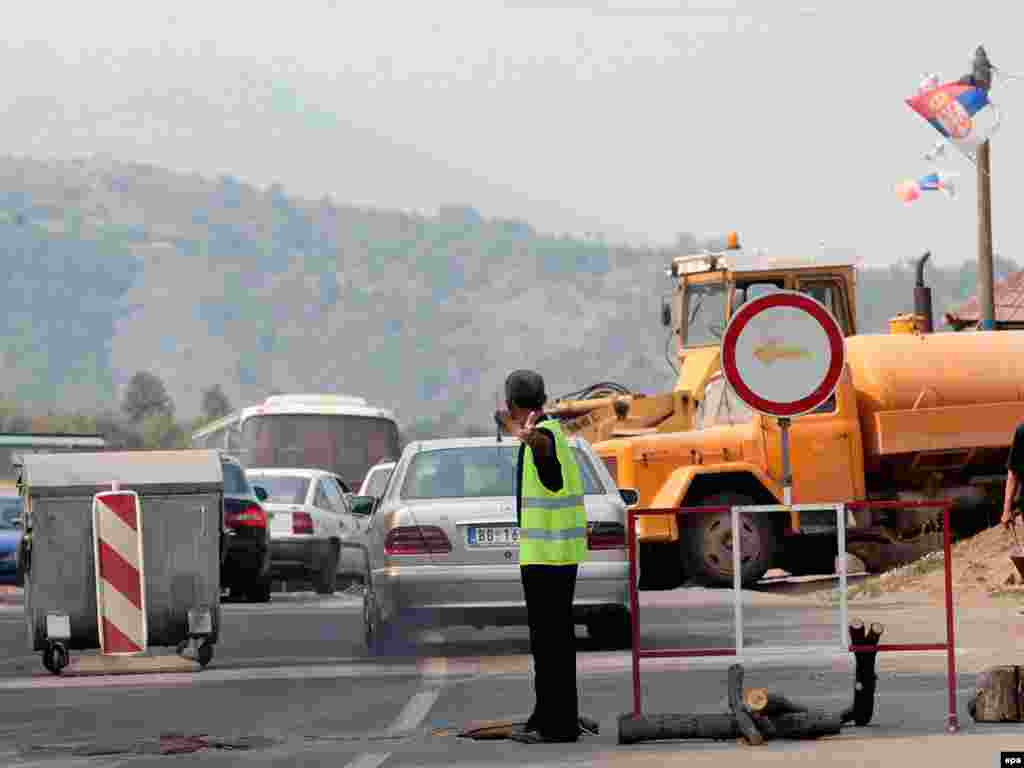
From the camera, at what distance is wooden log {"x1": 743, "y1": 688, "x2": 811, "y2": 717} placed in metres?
12.4

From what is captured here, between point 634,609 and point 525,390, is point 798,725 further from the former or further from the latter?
point 525,390

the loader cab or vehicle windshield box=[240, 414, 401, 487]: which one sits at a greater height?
the loader cab

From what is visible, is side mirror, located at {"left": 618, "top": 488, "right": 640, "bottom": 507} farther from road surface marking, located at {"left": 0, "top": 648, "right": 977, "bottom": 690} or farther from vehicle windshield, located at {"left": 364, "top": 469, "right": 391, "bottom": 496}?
vehicle windshield, located at {"left": 364, "top": 469, "right": 391, "bottom": 496}

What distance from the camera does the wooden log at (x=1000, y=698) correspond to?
41.8ft

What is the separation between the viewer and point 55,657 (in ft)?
60.0

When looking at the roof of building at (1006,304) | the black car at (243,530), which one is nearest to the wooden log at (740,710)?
the black car at (243,530)

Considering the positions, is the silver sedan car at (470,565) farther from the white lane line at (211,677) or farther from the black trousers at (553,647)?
the black trousers at (553,647)

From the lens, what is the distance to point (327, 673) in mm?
17953

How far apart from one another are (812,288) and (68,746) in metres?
19.6

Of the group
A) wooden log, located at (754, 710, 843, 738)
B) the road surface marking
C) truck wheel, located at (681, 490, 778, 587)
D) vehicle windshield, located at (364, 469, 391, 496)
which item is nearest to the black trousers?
wooden log, located at (754, 710, 843, 738)

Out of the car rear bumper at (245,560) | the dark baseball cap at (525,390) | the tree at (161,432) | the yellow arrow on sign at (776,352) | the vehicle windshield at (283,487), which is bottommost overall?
the tree at (161,432)

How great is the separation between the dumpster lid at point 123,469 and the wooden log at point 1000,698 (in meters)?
7.39

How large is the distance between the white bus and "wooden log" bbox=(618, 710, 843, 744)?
30.4m

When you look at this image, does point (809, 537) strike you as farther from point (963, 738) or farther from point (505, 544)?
point (963, 738)
